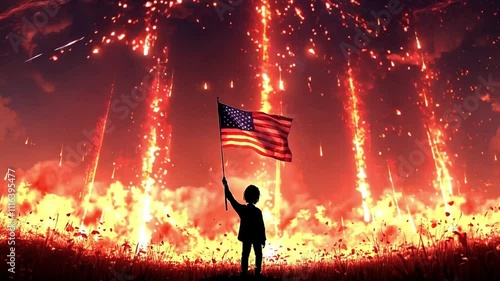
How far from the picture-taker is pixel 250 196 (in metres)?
8.15

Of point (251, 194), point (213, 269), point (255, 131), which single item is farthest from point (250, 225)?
point (255, 131)

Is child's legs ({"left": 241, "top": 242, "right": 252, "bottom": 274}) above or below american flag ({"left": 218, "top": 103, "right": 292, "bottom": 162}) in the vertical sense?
below

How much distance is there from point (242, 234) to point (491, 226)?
6.17 m

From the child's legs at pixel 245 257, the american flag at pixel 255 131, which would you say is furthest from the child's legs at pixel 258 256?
the american flag at pixel 255 131

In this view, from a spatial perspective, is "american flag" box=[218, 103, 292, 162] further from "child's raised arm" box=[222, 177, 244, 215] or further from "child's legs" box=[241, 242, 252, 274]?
"child's legs" box=[241, 242, 252, 274]

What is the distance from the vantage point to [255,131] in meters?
10.2

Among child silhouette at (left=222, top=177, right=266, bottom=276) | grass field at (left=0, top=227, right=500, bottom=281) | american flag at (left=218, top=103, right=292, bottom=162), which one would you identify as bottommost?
grass field at (left=0, top=227, right=500, bottom=281)

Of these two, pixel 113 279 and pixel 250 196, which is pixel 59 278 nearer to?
pixel 113 279

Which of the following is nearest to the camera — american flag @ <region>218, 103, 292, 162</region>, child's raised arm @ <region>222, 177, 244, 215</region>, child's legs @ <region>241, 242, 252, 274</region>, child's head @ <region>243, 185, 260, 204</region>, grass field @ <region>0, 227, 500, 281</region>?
grass field @ <region>0, 227, 500, 281</region>

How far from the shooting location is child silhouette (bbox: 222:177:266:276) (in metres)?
7.95

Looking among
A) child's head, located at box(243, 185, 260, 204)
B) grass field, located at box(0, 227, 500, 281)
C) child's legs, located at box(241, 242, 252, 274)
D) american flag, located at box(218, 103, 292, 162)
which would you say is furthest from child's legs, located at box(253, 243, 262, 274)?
american flag, located at box(218, 103, 292, 162)

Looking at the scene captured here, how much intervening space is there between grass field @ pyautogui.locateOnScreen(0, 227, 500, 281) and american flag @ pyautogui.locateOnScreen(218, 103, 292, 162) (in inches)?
125

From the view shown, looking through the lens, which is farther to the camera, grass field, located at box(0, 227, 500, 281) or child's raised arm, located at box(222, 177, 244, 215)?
child's raised arm, located at box(222, 177, 244, 215)

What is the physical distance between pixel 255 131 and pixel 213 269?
3.74m
